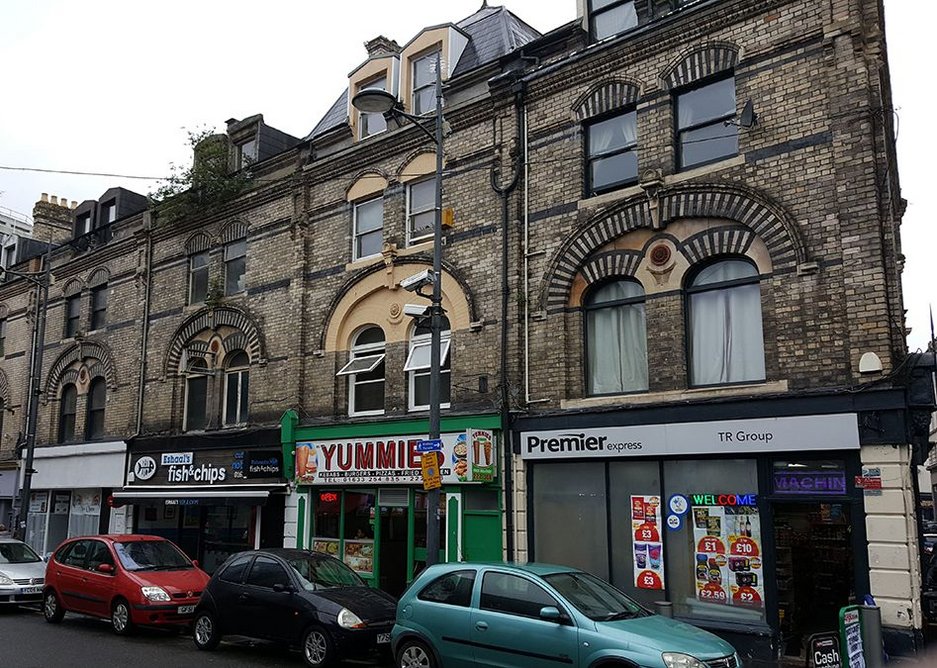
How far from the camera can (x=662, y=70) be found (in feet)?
45.8

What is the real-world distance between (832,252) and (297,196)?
12.3 m

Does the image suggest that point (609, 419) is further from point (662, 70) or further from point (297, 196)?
point (297, 196)

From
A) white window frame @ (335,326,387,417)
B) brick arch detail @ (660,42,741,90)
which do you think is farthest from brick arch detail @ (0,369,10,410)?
brick arch detail @ (660,42,741,90)

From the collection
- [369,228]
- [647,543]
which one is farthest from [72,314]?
[647,543]

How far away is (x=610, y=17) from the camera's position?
15.2 metres

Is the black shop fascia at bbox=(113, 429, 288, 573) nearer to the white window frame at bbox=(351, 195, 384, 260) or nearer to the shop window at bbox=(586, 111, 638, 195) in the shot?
the white window frame at bbox=(351, 195, 384, 260)

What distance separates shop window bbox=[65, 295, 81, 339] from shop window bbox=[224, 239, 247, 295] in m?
7.63

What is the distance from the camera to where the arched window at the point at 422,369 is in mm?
16453

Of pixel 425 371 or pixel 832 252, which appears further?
pixel 425 371

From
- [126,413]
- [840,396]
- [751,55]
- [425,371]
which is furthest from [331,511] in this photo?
[751,55]

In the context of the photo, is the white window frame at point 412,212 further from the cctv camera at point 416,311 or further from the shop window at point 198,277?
the shop window at point 198,277

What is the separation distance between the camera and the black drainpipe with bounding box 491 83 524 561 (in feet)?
47.8

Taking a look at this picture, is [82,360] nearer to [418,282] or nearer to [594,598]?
[418,282]

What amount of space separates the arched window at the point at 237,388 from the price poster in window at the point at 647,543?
10.9 meters
